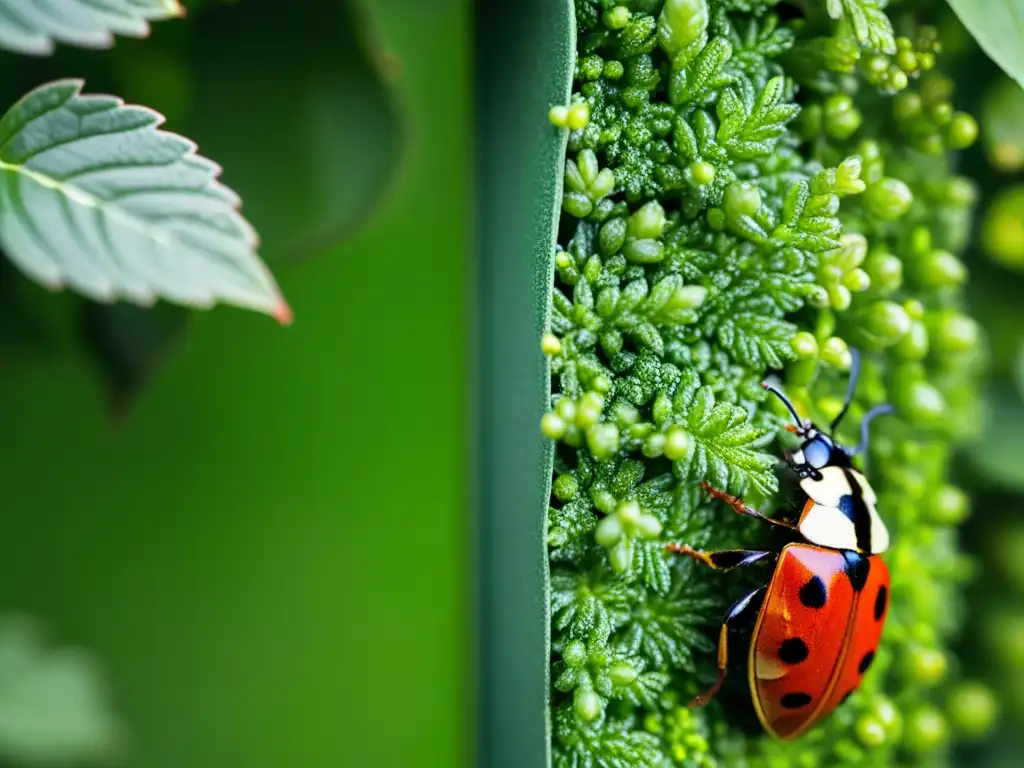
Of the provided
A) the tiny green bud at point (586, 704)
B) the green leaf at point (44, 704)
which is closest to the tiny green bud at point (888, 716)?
the tiny green bud at point (586, 704)

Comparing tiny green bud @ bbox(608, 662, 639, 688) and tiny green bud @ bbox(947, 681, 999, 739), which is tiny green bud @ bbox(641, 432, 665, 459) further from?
tiny green bud @ bbox(947, 681, 999, 739)

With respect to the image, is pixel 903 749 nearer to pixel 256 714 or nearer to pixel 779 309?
pixel 779 309

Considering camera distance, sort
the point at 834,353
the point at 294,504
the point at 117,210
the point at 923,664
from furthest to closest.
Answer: the point at 294,504, the point at 923,664, the point at 834,353, the point at 117,210

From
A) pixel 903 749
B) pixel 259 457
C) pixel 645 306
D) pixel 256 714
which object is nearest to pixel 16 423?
pixel 259 457

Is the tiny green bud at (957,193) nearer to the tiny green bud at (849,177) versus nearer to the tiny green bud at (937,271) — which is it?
the tiny green bud at (937,271)

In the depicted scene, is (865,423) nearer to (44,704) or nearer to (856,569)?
(856,569)

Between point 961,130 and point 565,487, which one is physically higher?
point 961,130

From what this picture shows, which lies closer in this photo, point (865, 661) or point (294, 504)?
point (865, 661)

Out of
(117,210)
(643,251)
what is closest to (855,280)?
(643,251)
